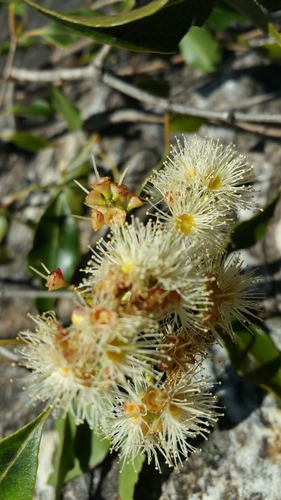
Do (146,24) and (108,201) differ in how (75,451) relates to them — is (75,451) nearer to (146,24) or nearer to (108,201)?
(108,201)

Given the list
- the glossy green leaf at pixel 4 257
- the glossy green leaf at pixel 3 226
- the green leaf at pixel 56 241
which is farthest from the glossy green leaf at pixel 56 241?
the glossy green leaf at pixel 3 226

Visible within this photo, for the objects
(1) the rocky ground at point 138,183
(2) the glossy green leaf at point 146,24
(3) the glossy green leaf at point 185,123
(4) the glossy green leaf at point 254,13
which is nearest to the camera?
(2) the glossy green leaf at point 146,24

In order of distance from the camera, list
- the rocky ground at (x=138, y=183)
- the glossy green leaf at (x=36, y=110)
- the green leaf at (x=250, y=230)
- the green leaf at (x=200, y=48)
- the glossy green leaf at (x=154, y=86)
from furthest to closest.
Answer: the glossy green leaf at (x=36, y=110) < the green leaf at (x=200, y=48) < the glossy green leaf at (x=154, y=86) < the green leaf at (x=250, y=230) < the rocky ground at (x=138, y=183)

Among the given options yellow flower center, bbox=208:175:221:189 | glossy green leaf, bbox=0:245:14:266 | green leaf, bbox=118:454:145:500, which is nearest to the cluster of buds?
yellow flower center, bbox=208:175:221:189

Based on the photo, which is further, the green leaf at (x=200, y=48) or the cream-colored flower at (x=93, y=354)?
the green leaf at (x=200, y=48)

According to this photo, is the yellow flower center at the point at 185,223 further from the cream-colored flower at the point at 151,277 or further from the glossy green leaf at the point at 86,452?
the glossy green leaf at the point at 86,452

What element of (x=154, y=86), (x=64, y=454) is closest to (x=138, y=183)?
(x=154, y=86)

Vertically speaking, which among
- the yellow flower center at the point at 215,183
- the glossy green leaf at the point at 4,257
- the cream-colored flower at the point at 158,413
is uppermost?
the yellow flower center at the point at 215,183
